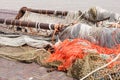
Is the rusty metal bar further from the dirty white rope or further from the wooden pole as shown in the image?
the dirty white rope

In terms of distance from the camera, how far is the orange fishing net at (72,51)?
185 inches

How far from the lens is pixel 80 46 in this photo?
193 inches

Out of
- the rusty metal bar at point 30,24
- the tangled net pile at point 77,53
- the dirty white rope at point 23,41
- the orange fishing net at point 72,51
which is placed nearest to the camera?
the tangled net pile at point 77,53

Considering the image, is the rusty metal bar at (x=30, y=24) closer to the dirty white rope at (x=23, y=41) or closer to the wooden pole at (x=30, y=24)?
the wooden pole at (x=30, y=24)

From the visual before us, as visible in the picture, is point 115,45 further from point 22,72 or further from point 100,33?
point 22,72

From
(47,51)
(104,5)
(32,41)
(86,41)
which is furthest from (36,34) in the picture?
(104,5)

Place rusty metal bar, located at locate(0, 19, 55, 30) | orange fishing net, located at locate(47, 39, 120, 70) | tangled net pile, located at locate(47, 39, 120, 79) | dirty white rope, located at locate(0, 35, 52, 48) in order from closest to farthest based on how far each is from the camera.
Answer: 1. tangled net pile, located at locate(47, 39, 120, 79)
2. orange fishing net, located at locate(47, 39, 120, 70)
3. dirty white rope, located at locate(0, 35, 52, 48)
4. rusty metal bar, located at locate(0, 19, 55, 30)

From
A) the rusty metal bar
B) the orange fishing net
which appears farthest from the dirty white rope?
the orange fishing net

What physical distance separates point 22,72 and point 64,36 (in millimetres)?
1296

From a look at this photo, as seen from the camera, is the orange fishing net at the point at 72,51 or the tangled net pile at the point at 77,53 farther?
the orange fishing net at the point at 72,51

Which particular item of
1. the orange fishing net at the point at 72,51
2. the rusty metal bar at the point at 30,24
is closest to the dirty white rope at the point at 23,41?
the rusty metal bar at the point at 30,24

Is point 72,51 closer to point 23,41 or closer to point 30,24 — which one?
point 23,41

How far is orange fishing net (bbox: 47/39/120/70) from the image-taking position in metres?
4.70

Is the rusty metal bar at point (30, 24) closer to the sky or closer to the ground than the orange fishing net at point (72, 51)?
closer to the sky
